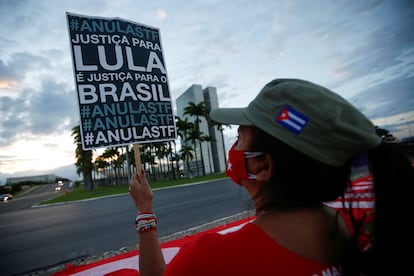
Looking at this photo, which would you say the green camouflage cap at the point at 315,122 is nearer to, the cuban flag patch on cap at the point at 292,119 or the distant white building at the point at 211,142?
the cuban flag patch on cap at the point at 292,119

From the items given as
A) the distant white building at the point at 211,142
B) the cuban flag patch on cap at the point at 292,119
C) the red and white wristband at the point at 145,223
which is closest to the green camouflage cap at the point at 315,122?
the cuban flag patch on cap at the point at 292,119

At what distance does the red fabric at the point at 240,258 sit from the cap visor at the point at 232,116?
469mm

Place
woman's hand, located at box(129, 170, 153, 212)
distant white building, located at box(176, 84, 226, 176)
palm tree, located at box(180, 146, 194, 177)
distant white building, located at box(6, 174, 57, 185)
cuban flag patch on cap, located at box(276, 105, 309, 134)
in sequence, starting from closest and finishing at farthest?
cuban flag patch on cap, located at box(276, 105, 309, 134), woman's hand, located at box(129, 170, 153, 212), palm tree, located at box(180, 146, 194, 177), distant white building, located at box(176, 84, 226, 176), distant white building, located at box(6, 174, 57, 185)

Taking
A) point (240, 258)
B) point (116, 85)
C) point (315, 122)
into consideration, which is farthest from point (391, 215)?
point (116, 85)

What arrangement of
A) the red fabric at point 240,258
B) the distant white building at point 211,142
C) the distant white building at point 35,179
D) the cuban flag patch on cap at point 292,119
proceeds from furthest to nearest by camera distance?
the distant white building at point 35,179
the distant white building at point 211,142
the cuban flag patch on cap at point 292,119
the red fabric at point 240,258

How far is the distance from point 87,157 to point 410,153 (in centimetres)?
4917

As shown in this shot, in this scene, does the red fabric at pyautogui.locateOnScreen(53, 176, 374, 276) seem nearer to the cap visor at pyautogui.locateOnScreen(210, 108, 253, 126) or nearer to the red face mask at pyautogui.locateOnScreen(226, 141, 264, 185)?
the red face mask at pyautogui.locateOnScreen(226, 141, 264, 185)

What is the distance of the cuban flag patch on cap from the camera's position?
0.90m

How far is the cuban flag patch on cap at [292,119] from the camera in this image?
2.94 ft

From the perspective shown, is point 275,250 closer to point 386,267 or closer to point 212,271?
point 212,271

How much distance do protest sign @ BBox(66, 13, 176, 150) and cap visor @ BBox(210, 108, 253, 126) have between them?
1238 mm

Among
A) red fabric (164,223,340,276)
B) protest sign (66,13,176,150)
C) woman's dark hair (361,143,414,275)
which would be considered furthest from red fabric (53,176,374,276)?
protest sign (66,13,176,150)

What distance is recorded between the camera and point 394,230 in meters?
0.89

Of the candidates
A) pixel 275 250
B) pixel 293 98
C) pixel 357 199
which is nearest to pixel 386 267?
pixel 357 199
